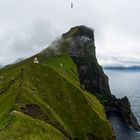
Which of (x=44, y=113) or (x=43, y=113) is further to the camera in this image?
(x=44, y=113)

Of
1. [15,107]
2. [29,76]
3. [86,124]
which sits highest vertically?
[29,76]

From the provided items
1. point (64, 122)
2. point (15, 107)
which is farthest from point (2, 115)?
point (64, 122)

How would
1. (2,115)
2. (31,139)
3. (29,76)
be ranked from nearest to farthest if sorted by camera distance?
(31,139) → (2,115) → (29,76)

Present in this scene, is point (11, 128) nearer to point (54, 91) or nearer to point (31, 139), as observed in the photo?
point (31, 139)

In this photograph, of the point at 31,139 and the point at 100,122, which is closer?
the point at 31,139

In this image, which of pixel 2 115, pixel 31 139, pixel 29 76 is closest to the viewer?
pixel 31 139

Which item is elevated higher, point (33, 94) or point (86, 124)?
point (33, 94)

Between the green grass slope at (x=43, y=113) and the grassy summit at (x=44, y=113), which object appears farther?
the grassy summit at (x=44, y=113)

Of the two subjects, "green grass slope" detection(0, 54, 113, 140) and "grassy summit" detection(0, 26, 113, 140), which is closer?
"green grass slope" detection(0, 54, 113, 140)
